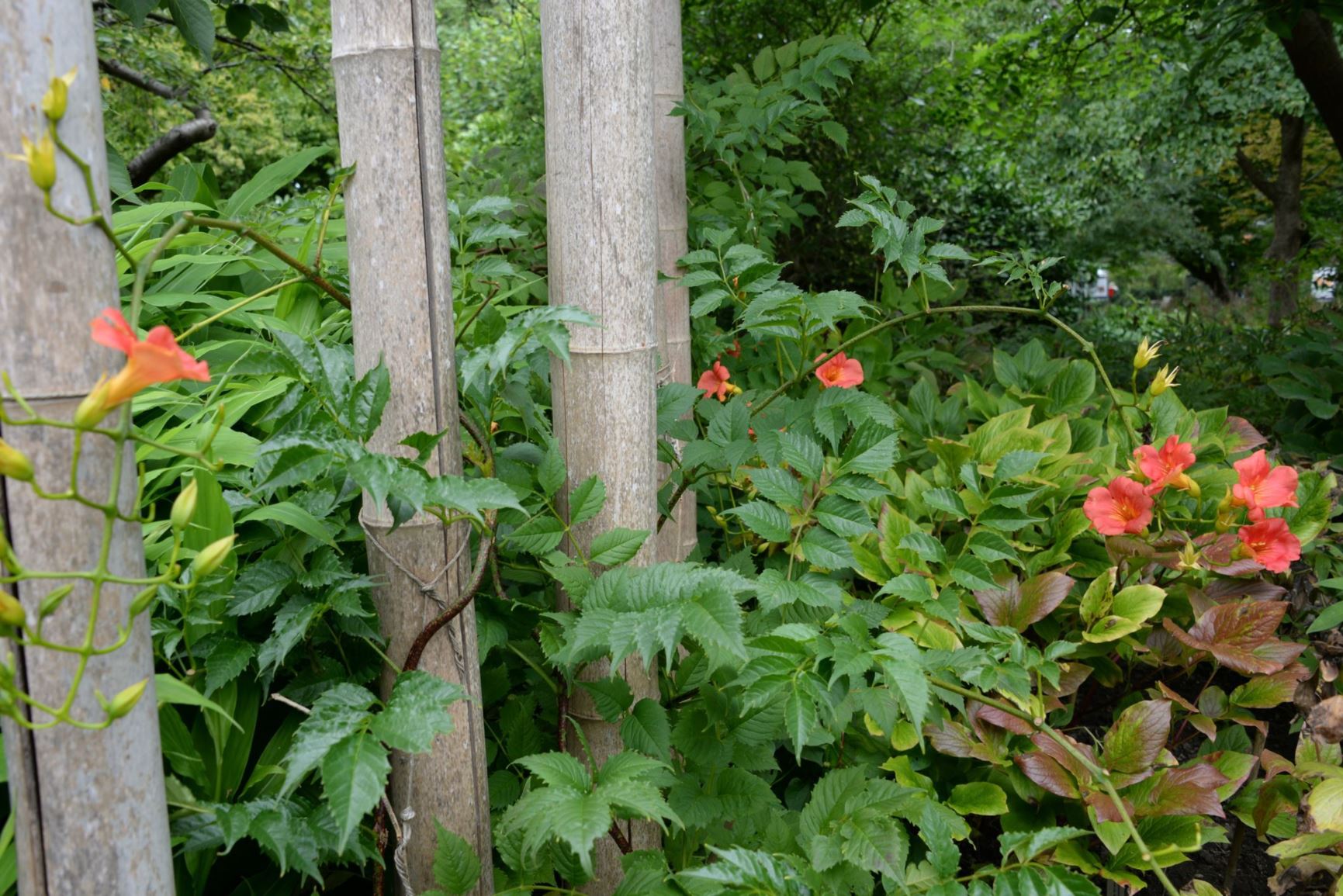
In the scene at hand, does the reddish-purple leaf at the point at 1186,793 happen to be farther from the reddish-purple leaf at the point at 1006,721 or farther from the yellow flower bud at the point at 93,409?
the yellow flower bud at the point at 93,409

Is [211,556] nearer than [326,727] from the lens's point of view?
Yes

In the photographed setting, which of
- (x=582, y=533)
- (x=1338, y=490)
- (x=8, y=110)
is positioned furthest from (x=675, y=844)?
(x=1338, y=490)

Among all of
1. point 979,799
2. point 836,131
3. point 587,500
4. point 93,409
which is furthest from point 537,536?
point 836,131

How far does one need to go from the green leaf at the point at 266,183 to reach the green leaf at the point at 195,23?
0.85ft

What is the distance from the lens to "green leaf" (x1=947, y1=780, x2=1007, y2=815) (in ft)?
4.32

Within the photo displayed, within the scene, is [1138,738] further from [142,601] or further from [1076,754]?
[142,601]

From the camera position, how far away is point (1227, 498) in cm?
159

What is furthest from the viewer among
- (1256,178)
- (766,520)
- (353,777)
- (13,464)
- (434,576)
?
(1256,178)

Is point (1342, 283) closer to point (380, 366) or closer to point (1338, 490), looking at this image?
point (1338, 490)

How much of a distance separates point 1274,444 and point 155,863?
310 cm

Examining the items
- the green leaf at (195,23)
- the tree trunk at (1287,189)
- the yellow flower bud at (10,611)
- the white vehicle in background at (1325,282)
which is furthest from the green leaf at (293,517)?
the tree trunk at (1287,189)

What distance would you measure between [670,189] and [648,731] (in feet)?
3.59

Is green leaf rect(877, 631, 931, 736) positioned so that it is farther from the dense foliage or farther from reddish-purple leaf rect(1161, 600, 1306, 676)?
reddish-purple leaf rect(1161, 600, 1306, 676)

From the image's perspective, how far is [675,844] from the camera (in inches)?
47.6
